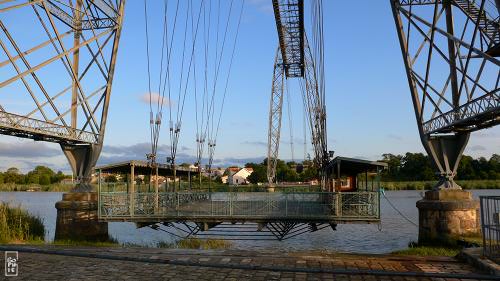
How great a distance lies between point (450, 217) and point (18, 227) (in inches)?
702

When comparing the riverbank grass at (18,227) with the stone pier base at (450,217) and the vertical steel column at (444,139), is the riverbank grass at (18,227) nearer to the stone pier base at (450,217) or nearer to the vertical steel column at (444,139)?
the stone pier base at (450,217)

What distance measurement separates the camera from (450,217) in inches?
731

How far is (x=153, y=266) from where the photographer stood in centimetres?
1088

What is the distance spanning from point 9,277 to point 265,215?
11.9 m

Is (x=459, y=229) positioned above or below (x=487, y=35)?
below

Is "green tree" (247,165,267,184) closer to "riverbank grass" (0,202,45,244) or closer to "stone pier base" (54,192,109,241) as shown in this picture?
"stone pier base" (54,192,109,241)

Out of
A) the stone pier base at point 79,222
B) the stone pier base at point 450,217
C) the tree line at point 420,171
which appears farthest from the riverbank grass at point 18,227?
the tree line at point 420,171

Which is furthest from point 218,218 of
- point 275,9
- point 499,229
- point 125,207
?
point 275,9

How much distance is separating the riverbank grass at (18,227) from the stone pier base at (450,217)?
1540 centimetres

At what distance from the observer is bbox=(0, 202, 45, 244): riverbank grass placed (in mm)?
18489

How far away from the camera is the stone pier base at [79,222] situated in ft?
73.4

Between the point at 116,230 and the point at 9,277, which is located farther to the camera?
the point at 116,230

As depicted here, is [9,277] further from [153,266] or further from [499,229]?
[499,229]

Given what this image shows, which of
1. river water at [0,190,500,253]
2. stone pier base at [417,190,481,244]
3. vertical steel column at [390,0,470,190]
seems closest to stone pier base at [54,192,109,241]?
river water at [0,190,500,253]
